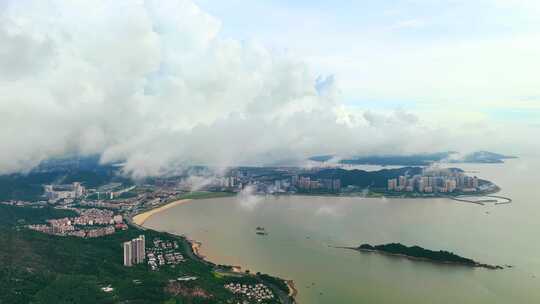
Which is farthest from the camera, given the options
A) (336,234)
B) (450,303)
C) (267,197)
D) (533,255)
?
(267,197)

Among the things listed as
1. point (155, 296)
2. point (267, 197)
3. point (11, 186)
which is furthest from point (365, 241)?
point (11, 186)

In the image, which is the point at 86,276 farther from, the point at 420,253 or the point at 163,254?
the point at 420,253

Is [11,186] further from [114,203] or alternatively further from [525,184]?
[525,184]

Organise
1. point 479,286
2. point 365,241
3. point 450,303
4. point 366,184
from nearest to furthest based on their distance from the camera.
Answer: point 450,303, point 479,286, point 365,241, point 366,184

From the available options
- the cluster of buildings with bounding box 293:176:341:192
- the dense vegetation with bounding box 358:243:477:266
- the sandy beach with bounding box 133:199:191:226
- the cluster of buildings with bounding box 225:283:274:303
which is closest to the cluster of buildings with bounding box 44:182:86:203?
the sandy beach with bounding box 133:199:191:226

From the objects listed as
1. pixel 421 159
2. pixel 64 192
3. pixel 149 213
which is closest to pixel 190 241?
pixel 149 213

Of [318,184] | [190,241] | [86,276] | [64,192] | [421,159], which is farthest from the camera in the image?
[421,159]
